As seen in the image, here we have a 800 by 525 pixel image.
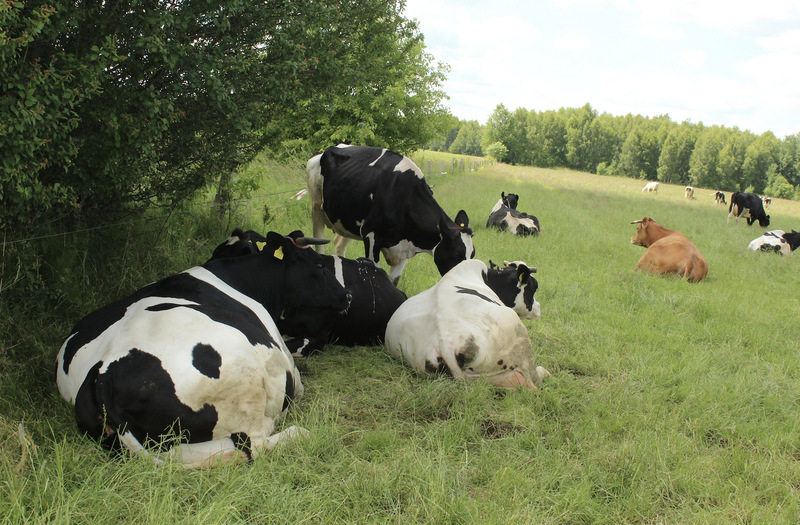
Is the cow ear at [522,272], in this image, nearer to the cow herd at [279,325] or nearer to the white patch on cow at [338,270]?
the cow herd at [279,325]

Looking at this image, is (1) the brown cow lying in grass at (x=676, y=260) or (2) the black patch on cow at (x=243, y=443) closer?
(2) the black patch on cow at (x=243, y=443)

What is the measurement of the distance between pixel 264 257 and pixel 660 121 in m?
129

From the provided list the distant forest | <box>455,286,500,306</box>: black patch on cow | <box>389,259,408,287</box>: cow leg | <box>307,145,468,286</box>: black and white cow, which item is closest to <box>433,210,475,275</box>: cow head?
<box>307,145,468,286</box>: black and white cow

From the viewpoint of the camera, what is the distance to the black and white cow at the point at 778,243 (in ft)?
43.4

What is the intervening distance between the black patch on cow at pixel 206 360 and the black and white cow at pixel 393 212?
12.6 ft

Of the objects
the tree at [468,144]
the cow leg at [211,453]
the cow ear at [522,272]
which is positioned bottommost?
the cow leg at [211,453]

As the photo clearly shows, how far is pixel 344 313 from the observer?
536 cm

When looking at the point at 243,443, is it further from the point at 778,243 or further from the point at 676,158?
the point at 676,158

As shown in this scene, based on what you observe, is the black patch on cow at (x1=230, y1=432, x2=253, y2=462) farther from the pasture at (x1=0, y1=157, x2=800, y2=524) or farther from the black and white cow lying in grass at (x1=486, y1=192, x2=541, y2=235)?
the black and white cow lying in grass at (x1=486, y1=192, x2=541, y2=235)

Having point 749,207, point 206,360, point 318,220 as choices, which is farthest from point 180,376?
point 749,207

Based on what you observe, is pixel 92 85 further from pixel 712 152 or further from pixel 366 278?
pixel 712 152

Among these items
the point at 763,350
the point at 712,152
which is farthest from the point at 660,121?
the point at 763,350

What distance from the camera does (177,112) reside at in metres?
4.54

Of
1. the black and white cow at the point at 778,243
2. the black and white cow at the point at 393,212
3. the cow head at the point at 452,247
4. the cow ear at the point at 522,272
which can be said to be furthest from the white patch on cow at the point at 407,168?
the black and white cow at the point at 778,243
